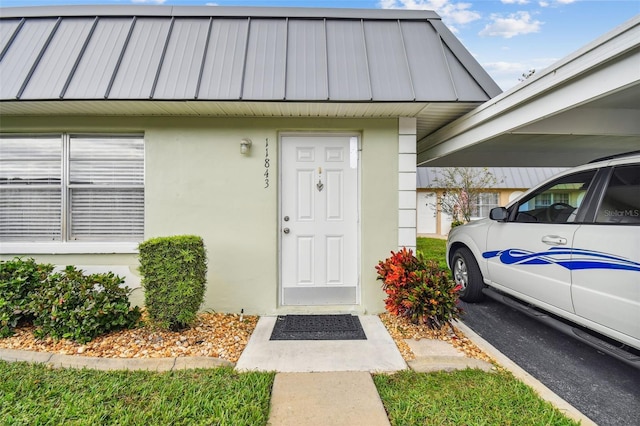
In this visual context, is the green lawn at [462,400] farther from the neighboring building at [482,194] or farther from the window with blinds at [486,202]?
the window with blinds at [486,202]

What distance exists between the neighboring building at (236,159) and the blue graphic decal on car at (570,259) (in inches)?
45.9

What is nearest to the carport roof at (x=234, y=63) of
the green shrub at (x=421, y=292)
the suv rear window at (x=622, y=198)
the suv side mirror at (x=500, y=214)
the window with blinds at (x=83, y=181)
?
the window with blinds at (x=83, y=181)

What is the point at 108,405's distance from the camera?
79.1 inches

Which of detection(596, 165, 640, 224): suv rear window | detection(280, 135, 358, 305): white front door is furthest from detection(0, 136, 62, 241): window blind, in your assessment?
detection(596, 165, 640, 224): suv rear window

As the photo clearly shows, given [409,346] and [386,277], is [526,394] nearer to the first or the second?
[409,346]

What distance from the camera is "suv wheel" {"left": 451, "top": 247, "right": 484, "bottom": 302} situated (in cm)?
404

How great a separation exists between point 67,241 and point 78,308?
4.79 feet

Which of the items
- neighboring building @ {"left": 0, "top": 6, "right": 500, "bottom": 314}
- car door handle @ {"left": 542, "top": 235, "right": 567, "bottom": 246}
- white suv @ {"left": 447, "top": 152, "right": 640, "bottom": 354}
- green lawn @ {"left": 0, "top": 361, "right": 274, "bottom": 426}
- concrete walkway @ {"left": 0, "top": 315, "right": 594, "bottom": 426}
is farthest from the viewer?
neighboring building @ {"left": 0, "top": 6, "right": 500, "bottom": 314}

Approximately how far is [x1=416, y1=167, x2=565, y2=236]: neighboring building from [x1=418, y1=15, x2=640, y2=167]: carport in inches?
277

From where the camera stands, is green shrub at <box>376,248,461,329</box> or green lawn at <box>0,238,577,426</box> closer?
green lawn at <box>0,238,577,426</box>

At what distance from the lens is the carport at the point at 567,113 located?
1971mm

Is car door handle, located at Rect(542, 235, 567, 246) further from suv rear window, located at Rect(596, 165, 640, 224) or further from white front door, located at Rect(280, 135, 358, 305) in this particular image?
white front door, located at Rect(280, 135, 358, 305)

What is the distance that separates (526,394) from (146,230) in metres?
4.37

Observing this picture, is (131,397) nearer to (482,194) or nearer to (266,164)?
(266,164)
